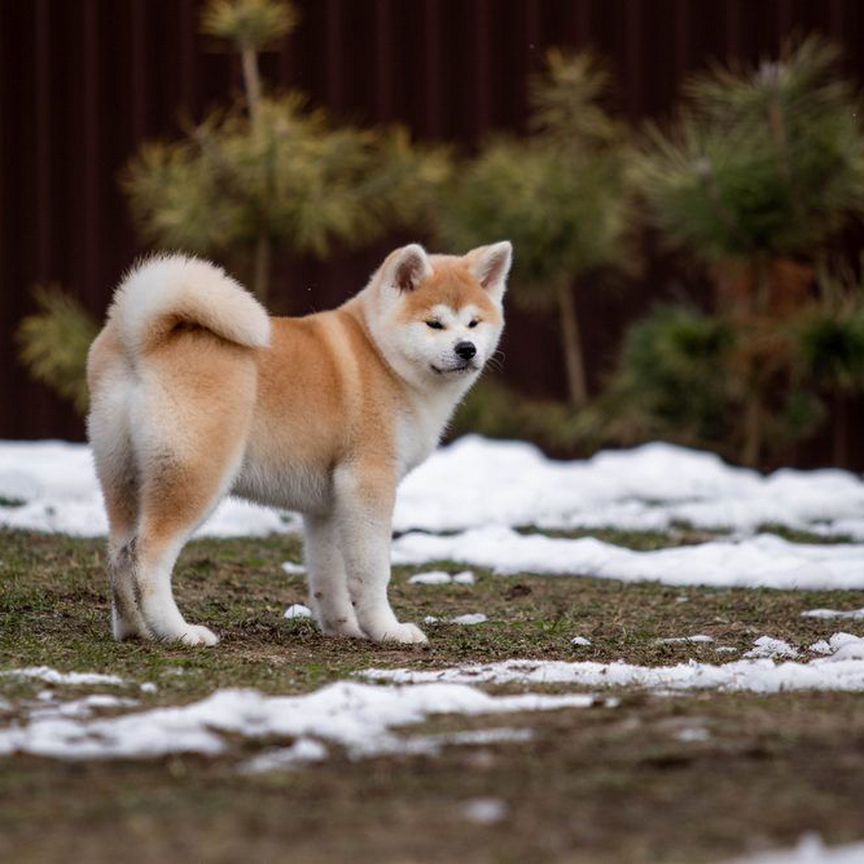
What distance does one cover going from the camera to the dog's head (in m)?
4.78

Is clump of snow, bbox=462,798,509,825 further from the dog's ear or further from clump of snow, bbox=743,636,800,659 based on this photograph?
the dog's ear

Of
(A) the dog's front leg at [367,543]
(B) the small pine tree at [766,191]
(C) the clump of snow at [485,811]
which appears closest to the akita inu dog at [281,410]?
(A) the dog's front leg at [367,543]

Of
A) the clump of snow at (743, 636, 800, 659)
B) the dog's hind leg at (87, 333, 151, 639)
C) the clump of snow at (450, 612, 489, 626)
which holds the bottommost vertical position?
the clump of snow at (450, 612, 489, 626)

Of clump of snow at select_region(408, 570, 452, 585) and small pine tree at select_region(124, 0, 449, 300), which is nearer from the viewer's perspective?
clump of snow at select_region(408, 570, 452, 585)

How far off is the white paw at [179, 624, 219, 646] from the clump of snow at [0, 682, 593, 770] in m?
0.94

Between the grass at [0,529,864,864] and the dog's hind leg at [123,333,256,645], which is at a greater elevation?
the dog's hind leg at [123,333,256,645]

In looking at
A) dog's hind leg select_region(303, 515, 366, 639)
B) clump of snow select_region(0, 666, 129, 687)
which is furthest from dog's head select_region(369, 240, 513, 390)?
clump of snow select_region(0, 666, 129, 687)

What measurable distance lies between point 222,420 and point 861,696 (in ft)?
5.88

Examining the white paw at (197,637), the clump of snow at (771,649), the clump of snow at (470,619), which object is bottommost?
the clump of snow at (470,619)

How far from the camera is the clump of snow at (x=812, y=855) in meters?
2.10

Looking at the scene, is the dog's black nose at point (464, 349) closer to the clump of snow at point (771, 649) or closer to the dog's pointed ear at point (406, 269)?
the dog's pointed ear at point (406, 269)

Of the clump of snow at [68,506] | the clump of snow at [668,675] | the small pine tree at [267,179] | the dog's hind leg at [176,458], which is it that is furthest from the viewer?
the small pine tree at [267,179]

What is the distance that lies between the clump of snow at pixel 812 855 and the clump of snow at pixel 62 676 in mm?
1732

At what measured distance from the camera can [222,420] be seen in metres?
4.23
